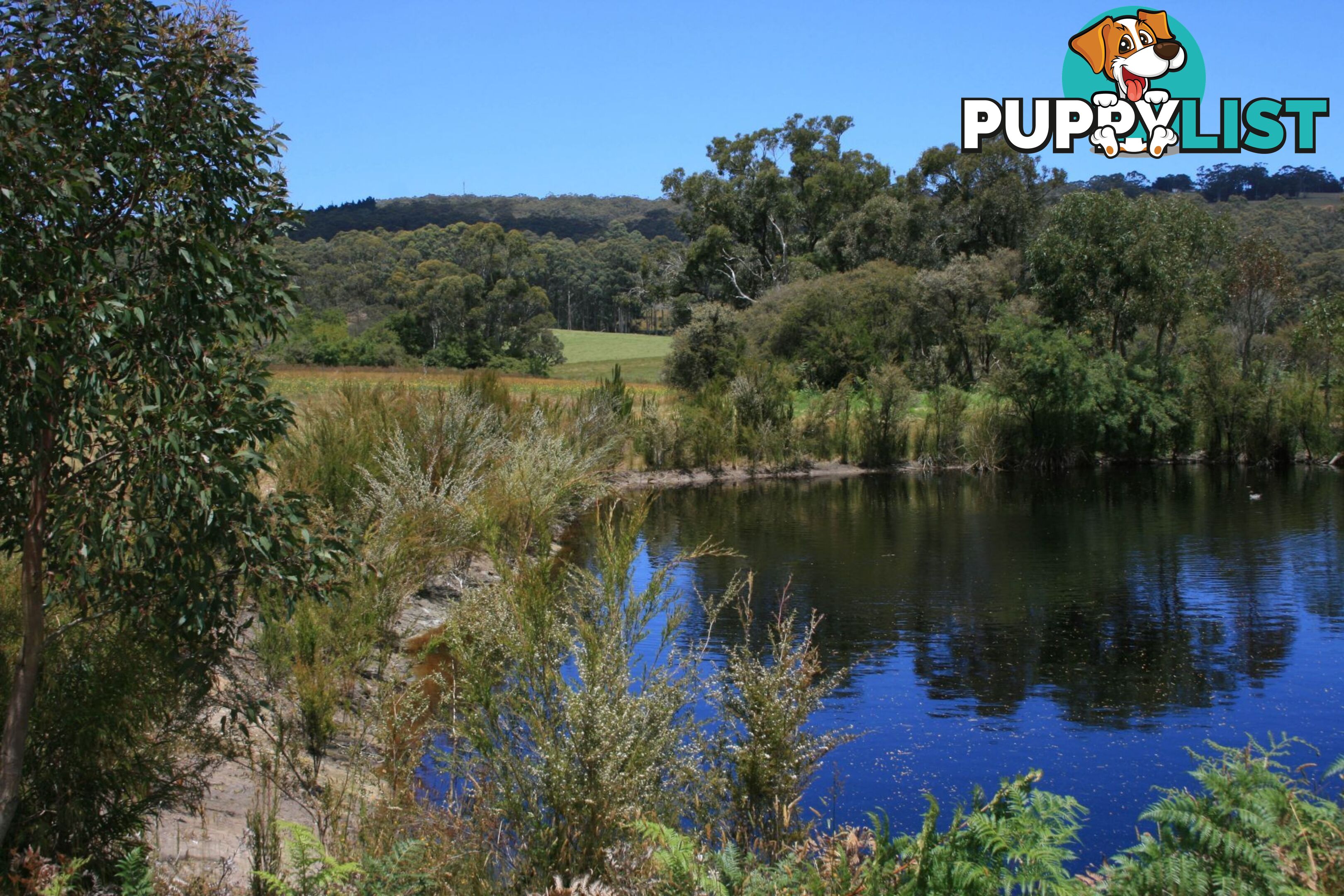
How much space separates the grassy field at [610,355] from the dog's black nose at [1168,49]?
33.1m

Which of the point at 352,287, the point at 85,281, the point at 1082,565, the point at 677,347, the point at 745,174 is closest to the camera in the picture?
the point at 85,281

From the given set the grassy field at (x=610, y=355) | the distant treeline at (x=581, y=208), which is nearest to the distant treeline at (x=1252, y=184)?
the distant treeline at (x=581, y=208)

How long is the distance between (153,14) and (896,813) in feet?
21.6

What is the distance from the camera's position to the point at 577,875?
4.55 metres

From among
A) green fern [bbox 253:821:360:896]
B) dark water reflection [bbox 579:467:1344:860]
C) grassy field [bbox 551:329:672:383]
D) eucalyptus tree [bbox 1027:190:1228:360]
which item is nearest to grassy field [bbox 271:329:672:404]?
grassy field [bbox 551:329:672:383]

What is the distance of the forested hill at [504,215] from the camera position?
138000 mm

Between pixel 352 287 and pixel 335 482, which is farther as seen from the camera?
pixel 352 287

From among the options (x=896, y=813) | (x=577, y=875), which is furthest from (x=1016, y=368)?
(x=577, y=875)

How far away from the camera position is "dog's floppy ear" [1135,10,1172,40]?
25484 millimetres

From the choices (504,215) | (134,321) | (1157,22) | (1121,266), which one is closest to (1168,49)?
(1157,22)

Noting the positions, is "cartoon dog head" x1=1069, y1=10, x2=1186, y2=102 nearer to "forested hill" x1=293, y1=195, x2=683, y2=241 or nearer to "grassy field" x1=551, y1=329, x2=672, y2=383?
"grassy field" x1=551, y1=329, x2=672, y2=383

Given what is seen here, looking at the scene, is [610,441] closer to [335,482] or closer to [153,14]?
[335,482]

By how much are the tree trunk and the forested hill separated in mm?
124668

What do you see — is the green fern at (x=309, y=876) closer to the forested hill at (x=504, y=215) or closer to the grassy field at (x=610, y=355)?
the grassy field at (x=610, y=355)
